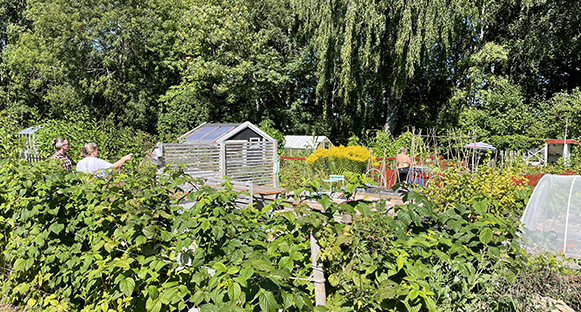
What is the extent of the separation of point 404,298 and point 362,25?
1781 centimetres

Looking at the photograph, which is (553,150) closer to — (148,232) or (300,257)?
(300,257)

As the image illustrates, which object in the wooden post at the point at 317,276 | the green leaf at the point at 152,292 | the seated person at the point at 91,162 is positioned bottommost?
the green leaf at the point at 152,292

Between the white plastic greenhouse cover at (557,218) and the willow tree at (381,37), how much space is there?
13.4 meters

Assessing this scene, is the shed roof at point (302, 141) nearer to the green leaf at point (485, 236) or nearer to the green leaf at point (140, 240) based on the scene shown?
the green leaf at point (140, 240)

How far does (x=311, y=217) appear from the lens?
6.48 ft

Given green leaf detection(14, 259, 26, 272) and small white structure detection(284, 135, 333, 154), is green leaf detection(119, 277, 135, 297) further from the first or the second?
small white structure detection(284, 135, 333, 154)

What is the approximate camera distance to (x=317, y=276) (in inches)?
76.9

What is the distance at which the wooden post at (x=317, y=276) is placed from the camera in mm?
1933

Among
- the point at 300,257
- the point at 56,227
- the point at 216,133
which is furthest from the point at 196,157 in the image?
the point at 300,257

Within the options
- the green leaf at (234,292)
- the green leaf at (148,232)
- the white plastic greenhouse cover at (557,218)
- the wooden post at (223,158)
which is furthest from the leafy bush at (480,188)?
the wooden post at (223,158)

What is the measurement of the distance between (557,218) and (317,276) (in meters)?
4.06

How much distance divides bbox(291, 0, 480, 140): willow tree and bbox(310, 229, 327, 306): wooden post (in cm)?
1678

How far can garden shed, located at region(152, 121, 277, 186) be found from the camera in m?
9.46

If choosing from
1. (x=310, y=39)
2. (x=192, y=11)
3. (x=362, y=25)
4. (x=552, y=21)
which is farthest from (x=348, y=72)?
(x=552, y=21)
